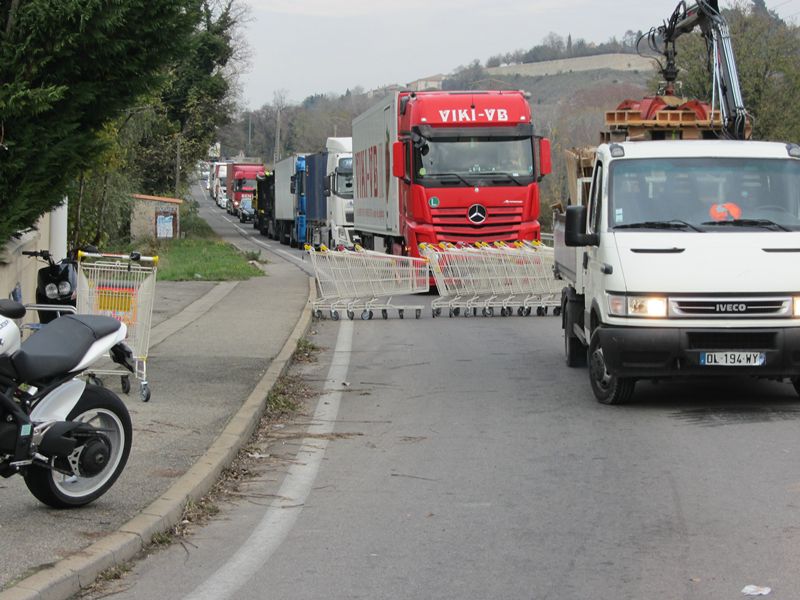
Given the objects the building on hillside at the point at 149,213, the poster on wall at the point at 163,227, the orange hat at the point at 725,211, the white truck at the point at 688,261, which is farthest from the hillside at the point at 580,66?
the orange hat at the point at 725,211

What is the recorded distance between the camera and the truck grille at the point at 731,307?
10.6m

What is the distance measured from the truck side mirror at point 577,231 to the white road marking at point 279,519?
105 inches

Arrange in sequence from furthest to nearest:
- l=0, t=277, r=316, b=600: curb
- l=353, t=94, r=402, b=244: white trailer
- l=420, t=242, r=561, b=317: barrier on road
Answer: l=353, t=94, r=402, b=244: white trailer → l=420, t=242, r=561, b=317: barrier on road → l=0, t=277, r=316, b=600: curb

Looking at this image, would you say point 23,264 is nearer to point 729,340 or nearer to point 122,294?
point 122,294

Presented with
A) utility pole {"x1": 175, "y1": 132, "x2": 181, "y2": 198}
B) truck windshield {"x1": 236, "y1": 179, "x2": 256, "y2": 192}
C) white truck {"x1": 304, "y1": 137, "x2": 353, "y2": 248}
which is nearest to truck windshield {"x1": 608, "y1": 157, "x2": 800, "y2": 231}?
white truck {"x1": 304, "y1": 137, "x2": 353, "y2": 248}

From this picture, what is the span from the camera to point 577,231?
11516mm

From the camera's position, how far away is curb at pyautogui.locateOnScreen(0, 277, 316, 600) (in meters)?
5.60

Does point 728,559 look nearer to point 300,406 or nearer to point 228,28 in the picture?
point 300,406

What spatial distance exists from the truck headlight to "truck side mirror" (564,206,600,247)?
84cm

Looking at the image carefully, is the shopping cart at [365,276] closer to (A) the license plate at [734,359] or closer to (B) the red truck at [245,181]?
(A) the license plate at [734,359]

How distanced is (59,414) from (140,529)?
0.88 m

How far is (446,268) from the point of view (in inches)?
807

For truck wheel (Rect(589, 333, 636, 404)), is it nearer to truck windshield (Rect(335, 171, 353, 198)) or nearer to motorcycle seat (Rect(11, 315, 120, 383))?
motorcycle seat (Rect(11, 315, 120, 383))

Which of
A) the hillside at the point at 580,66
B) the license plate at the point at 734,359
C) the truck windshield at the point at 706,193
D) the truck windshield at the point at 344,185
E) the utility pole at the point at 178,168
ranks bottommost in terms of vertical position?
the license plate at the point at 734,359
